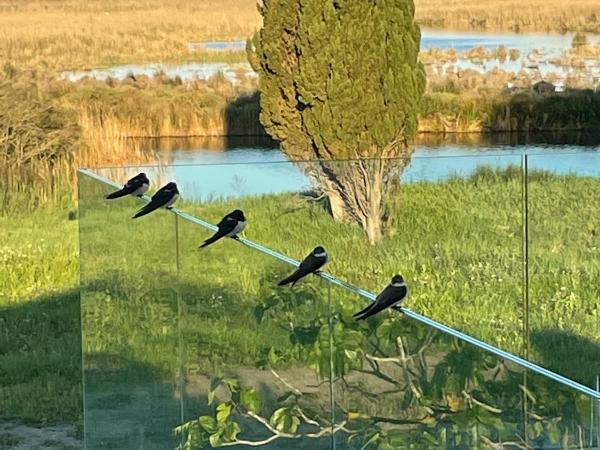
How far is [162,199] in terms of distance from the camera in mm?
3801

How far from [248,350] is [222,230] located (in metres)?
0.51

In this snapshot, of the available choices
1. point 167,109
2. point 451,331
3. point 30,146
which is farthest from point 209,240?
point 167,109

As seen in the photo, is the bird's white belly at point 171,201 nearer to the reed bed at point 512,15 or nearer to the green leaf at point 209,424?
the green leaf at point 209,424

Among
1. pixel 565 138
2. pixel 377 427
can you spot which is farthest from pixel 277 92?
pixel 565 138

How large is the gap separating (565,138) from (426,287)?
8.86m

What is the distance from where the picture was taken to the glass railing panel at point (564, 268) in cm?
601

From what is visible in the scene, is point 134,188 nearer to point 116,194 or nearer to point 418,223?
point 116,194

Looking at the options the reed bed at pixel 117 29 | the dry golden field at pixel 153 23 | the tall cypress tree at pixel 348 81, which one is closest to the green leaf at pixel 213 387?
the tall cypress tree at pixel 348 81

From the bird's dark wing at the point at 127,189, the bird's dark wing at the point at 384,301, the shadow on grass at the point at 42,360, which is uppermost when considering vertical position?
the bird's dark wing at the point at 127,189

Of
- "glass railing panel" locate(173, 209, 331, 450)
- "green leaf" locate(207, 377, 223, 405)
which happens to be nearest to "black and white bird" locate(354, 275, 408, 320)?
"glass railing panel" locate(173, 209, 331, 450)

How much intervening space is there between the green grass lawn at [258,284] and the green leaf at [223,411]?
0.10m

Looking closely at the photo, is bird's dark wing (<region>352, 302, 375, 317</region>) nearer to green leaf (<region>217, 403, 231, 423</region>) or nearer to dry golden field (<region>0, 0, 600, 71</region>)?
green leaf (<region>217, 403, 231, 423</region>)

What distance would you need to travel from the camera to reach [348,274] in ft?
24.3

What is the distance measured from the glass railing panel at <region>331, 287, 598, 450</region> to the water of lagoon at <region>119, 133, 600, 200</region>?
4.58 feet
